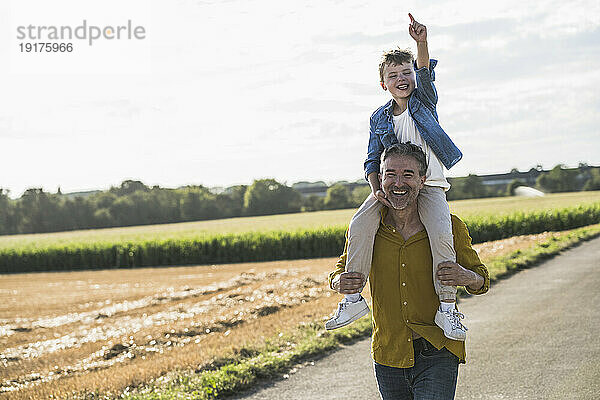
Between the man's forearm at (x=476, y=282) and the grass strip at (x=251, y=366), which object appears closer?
the man's forearm at (x=476, y=282)

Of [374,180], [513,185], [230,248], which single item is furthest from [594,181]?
[374,180]

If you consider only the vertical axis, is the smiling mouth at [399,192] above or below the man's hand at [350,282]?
above

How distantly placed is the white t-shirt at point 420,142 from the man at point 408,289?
0.17m

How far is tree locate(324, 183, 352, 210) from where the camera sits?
2549 inches

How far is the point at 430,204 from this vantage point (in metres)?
3.96

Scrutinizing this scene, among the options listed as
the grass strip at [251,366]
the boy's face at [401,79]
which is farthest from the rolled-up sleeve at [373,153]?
the grass strip at [251,366]

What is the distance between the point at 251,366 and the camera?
8.26 meters

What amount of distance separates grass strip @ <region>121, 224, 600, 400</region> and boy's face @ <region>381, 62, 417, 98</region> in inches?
161

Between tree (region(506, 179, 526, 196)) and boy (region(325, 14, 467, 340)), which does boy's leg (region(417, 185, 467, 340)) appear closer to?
boy (region(325, 14, 467, 340))

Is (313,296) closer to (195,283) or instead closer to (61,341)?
(61,341)

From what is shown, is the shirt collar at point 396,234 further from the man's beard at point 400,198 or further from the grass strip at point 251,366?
the grass strip at point 251,366

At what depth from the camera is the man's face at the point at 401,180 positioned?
385 centimetres

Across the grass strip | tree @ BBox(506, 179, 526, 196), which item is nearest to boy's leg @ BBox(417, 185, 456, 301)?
the grass strip

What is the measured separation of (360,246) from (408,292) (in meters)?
0.34
